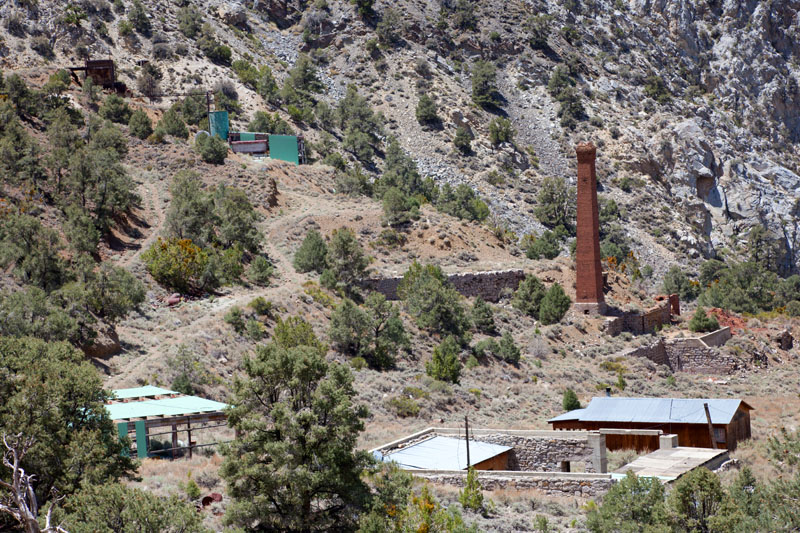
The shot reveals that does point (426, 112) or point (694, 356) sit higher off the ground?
point (426, 112)

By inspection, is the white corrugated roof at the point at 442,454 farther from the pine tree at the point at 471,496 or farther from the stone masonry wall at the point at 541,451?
the pine tree at the point at 471,496

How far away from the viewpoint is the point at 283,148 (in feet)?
216

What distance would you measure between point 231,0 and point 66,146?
45.4m

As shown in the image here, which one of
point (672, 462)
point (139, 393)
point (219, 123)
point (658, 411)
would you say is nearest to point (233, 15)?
point (219, 123)

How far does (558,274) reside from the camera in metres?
54.1

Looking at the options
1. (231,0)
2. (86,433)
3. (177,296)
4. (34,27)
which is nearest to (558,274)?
(177,296)

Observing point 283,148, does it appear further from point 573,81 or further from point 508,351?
point 573,81

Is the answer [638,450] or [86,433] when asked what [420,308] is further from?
[86,433]

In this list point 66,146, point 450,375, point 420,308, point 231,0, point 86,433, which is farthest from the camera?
point 231,0

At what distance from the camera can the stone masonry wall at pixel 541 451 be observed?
26016mm

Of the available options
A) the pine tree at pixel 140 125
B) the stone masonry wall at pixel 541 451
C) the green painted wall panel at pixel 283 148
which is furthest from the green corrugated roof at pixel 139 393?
the green painted wall panel at pixel 283 148

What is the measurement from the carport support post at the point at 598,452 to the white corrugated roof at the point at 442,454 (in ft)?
9.20

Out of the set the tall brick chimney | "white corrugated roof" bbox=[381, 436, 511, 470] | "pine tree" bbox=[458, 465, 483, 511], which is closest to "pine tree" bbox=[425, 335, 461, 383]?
"white corrugated roof" bbox=[381, 436, 511, 470]

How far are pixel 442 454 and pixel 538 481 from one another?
3.85 m
